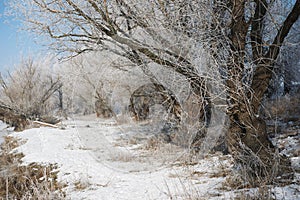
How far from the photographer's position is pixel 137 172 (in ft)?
15.6

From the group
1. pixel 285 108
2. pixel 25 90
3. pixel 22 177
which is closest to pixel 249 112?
pixel 22 177

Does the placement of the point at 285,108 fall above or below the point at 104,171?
above

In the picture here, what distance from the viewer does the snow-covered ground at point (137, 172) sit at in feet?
11.0

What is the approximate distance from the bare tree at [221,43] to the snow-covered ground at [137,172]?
2.12ft

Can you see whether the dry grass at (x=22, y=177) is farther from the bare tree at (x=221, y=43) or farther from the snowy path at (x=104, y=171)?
the bare tree at (x=221, y=43)

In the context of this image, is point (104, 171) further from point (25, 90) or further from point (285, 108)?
point (25, 90)

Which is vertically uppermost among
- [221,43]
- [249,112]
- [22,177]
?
[221,43]

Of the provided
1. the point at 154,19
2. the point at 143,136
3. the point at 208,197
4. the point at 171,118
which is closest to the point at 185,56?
the point at 154,19

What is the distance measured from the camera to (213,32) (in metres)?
3.47

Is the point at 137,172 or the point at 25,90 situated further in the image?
the point at 25,90

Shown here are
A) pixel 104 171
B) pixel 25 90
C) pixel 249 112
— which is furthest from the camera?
pixel 25 90

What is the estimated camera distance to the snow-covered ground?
3360mm

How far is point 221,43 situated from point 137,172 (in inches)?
112

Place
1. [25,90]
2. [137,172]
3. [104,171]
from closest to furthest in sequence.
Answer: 1. [137,172]
2. [104,171]
3. [25,90]
